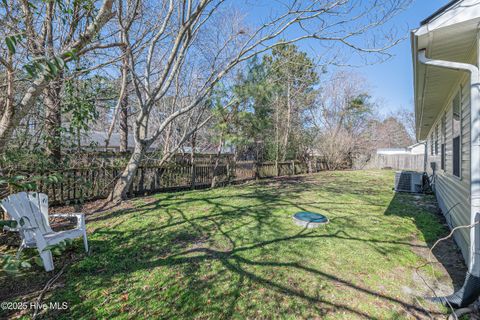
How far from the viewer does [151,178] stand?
7656mm

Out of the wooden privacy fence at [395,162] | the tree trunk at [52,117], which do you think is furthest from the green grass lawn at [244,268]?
the wooden privacy fence at [395,162]

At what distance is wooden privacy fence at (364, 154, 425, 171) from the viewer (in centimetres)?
2055

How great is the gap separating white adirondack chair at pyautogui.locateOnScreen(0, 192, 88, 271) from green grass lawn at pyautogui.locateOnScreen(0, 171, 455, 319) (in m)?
0.30

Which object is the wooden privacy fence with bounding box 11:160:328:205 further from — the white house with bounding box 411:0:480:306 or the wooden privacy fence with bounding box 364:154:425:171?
Answer: the wooden privacy fence with bounding box 364:154:425:171

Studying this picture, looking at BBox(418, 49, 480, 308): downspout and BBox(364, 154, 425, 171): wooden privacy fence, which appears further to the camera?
BBox(364, 154, 425, 171): wooden privacy fence

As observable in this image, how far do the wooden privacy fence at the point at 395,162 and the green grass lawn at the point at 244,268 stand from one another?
1851cm

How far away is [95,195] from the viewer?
6324 millimetres

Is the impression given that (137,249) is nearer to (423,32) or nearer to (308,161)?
(423,32)

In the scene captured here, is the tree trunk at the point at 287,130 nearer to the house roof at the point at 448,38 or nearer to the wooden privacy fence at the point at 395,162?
the house roof at the point at 448,38

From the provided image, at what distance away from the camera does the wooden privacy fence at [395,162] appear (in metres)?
A: 20.5

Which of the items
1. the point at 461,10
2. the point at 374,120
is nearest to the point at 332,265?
the point at 461,10

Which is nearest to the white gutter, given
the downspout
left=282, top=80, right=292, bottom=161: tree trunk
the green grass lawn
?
the downspout

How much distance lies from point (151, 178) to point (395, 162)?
22034 mm

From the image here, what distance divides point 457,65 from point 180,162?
7761 millimetres
